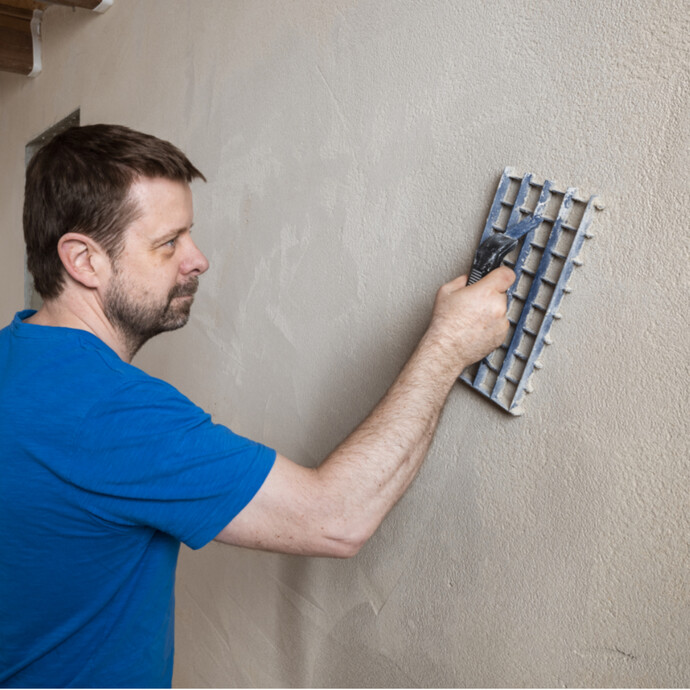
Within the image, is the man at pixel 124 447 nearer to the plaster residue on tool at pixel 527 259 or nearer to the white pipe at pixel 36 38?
the plaster residue on tool at pixel 527 259

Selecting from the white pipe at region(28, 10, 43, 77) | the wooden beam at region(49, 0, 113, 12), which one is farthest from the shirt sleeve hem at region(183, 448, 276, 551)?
the white pipe at region(28, 10, 43, 77)

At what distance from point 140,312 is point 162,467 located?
1.12 ft

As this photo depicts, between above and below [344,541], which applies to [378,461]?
above

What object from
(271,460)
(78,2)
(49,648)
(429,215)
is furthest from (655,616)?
(78,2)

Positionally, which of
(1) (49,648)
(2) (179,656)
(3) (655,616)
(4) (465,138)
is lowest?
(2) (179,656)

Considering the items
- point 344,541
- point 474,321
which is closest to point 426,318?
point 474,321

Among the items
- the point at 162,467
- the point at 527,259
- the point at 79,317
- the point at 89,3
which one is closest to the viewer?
the point at 162,467

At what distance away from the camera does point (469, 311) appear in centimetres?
97

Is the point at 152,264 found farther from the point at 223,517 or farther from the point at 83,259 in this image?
the point at 223,517

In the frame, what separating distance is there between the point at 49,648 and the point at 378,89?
3.80ft

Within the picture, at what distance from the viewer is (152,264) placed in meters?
1.13

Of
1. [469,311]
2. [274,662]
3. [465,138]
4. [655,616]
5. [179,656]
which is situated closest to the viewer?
[655,616]

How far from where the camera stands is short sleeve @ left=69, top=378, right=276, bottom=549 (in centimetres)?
91

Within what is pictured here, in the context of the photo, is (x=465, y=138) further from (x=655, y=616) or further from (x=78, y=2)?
(x=78, y=2)
